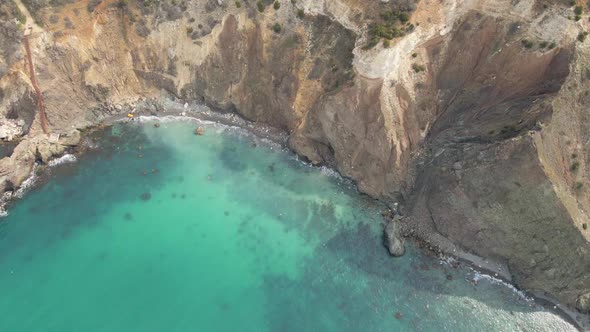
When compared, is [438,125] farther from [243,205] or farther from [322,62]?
[243,205]

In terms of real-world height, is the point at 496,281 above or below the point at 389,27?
below

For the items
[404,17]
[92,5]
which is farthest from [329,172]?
[92,5]

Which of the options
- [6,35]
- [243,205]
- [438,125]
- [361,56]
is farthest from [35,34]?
[438,125]

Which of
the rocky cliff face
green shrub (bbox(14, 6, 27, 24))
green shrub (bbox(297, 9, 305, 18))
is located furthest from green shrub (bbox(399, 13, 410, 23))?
green shrub (bbox(14, 6, 27, 24))

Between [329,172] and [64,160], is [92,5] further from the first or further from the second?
[329,172]

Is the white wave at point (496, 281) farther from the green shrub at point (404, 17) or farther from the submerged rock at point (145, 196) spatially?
the submerged rock at point (145, 196)

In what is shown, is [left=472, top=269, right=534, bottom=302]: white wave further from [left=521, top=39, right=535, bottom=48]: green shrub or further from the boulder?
the boulder

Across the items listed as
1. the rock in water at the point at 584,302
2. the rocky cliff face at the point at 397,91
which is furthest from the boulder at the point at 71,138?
the rock in water at the point at 584,302
